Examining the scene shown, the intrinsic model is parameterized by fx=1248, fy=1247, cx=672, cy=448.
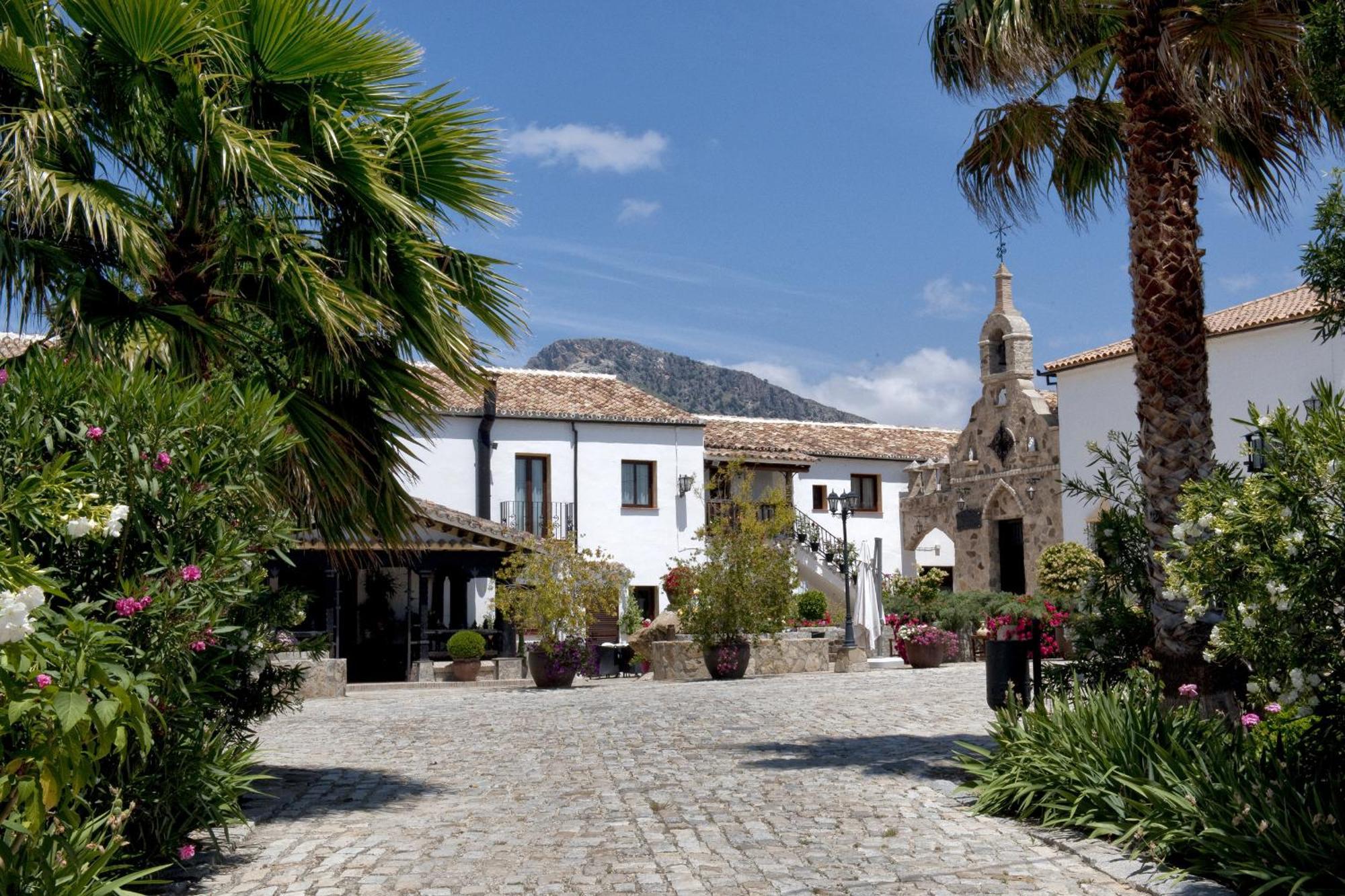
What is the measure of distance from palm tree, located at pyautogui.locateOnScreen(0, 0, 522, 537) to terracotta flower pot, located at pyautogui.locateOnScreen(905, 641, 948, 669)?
15159 millimetres

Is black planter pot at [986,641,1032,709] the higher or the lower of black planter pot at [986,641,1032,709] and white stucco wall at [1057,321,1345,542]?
the lower

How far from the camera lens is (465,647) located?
888 inches

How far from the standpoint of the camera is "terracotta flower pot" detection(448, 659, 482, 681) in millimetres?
22688

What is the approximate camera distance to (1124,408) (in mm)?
29125

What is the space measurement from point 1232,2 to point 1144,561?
12.4ft

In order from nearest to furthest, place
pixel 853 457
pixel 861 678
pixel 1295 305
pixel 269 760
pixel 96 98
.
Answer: pixel 96 98
pixel 269 760
pixel 861 678
pixel 1295 305
pixel 853 457

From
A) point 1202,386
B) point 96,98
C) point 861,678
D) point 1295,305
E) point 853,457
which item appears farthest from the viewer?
point 853,457

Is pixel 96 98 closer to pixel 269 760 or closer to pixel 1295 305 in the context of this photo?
pixel 269 760

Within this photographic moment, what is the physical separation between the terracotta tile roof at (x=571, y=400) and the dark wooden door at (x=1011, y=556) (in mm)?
9846

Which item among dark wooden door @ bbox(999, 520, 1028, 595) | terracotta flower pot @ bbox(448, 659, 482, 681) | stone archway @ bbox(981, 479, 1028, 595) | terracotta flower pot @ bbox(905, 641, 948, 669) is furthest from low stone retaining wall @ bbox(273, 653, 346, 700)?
dark wooden door @ bbox(999, 520, 1028, 595)

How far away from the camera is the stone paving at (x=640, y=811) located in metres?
5.84

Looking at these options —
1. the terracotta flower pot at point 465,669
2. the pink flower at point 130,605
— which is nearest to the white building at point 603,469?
the terracotta flower pot at point 465,669

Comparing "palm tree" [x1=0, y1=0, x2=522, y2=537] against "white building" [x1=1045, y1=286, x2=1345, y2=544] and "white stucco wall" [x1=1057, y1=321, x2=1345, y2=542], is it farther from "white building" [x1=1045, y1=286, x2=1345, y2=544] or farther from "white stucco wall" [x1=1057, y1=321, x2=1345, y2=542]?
"white building" [x1=1045, y1=286, x2=1345, y2=544]

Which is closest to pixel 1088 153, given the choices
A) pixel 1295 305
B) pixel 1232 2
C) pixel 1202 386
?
pixel 1232 2
